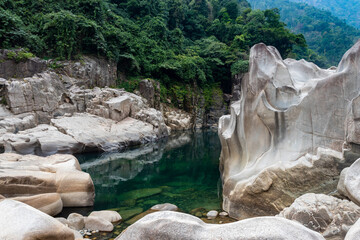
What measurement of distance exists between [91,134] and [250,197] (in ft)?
42.9

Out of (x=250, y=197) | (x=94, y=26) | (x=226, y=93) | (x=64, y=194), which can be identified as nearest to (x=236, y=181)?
(x=250, y=197)

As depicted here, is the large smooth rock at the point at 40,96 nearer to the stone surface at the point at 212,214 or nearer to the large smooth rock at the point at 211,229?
the stone surface at the point at 212,214

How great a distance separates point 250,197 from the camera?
7.04 m

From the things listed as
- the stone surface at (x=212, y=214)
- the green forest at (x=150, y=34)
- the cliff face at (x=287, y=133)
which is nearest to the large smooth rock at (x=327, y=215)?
the cliff face at (x=287, y=133)

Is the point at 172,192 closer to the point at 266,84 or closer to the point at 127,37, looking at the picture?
the point at 266,84

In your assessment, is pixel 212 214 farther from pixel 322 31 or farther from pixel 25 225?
pixel 322 31

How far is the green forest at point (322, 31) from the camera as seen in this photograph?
62469mm

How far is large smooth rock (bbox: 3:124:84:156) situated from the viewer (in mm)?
13805

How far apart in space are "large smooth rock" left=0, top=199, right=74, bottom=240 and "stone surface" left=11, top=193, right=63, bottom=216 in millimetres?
2549

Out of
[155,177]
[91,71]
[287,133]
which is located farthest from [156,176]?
[91,71]

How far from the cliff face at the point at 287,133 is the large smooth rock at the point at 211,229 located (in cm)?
414

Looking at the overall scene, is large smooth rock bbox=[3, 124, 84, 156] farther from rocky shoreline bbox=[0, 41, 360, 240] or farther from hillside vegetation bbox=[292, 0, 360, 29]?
hillside vegetation bbox=[292, 0, 360, 29]

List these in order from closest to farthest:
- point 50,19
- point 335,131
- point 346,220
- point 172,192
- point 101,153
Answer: point 346,220 → point 335,131 → point 172,192 → point 101,153 → point 50,19

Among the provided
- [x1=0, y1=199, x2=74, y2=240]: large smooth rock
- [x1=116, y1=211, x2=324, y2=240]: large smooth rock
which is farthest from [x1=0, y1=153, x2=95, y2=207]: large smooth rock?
[x1=116, y1=211, x2=324, y2=240]: large smooth rock
